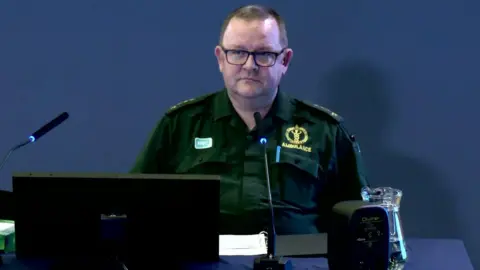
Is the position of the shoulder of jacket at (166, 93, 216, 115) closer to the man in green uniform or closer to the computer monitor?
the man in green uniform

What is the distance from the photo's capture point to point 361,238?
1377mm

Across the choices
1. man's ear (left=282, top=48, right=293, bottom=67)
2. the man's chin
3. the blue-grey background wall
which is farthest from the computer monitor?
the blue-grey background wall

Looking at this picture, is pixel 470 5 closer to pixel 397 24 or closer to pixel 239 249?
pixel 397 24

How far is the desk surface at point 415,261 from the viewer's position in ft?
4.92

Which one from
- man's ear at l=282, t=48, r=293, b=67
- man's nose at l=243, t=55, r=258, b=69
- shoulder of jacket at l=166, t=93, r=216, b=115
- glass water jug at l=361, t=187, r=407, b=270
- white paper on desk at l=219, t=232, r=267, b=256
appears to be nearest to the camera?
glass water jug at l=361, t=187, r=407, b=270

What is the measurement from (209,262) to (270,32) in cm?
93

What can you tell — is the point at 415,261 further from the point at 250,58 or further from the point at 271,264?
the point at 250,58

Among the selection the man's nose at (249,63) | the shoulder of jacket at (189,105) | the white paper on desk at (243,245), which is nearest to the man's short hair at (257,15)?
the man's nose at (249,63)

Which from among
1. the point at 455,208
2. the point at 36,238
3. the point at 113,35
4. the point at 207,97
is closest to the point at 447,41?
the point at 455,208

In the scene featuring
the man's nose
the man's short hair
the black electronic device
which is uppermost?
the man's short hair

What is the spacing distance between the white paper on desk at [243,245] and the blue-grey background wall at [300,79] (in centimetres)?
102

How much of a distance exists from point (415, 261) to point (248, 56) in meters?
0.85

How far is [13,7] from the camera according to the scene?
2727mm

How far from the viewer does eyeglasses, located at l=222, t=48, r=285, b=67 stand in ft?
6.83
